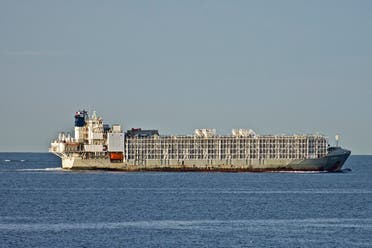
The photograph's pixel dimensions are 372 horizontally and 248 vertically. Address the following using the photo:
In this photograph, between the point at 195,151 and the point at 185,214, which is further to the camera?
the point at 195,151

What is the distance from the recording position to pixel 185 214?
329 ft

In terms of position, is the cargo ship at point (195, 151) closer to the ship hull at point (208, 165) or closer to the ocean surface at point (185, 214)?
the ship hull at point (208, 165)

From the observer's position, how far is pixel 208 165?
194750 mm

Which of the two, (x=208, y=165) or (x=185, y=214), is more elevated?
(x=208, y=165)

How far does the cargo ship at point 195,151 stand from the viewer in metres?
191

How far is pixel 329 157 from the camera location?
187500mm

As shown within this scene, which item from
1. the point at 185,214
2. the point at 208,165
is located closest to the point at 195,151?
the point at 208,165

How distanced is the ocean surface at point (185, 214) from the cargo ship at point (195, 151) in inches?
1224

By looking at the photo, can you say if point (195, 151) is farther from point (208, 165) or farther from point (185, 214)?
point (185, 214)

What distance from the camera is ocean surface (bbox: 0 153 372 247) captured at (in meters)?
80.6

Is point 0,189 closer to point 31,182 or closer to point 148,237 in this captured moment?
point 31,182

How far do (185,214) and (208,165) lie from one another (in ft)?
310

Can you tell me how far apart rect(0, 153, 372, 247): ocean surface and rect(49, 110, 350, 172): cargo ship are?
102 feet

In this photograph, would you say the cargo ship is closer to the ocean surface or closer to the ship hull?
the ship hull
